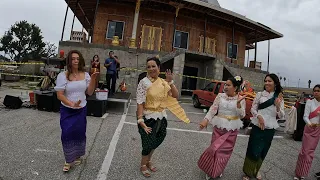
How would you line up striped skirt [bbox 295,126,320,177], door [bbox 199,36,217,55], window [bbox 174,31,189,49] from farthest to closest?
door [bbox 199,36,217,55]
window [bbox 174,31,189,49]
striped skirt [bbox 295,126,320,177]

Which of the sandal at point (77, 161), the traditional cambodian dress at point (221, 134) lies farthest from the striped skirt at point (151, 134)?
the sandal at point (77, 161)

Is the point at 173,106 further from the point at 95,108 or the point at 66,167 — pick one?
the point at 95,108

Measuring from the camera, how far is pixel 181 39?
830 inches

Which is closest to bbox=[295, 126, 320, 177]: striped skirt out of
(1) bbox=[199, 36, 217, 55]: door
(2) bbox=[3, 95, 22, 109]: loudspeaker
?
(2) bbox=[3, 95, 22, 109]: loudspeaker

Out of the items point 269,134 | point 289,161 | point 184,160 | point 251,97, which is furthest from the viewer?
point 251,97

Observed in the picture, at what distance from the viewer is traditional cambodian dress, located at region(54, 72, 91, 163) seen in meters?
3.65

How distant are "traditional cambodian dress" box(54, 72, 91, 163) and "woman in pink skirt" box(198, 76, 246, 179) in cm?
187

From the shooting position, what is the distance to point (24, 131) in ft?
18.5

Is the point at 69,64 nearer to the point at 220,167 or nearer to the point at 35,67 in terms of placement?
the point at 220,167

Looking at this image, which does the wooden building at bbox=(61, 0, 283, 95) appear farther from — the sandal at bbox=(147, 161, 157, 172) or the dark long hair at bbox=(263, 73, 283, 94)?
the sandal at bbox=(147, 161, 157, 172)

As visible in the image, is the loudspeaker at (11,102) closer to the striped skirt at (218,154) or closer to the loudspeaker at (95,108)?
the loudspeaker at (95,108)

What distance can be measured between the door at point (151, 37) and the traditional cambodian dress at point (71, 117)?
53.8 feet

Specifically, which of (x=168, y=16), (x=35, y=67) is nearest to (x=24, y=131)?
(x=168, y=16)

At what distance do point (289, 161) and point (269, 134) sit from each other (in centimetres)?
188
